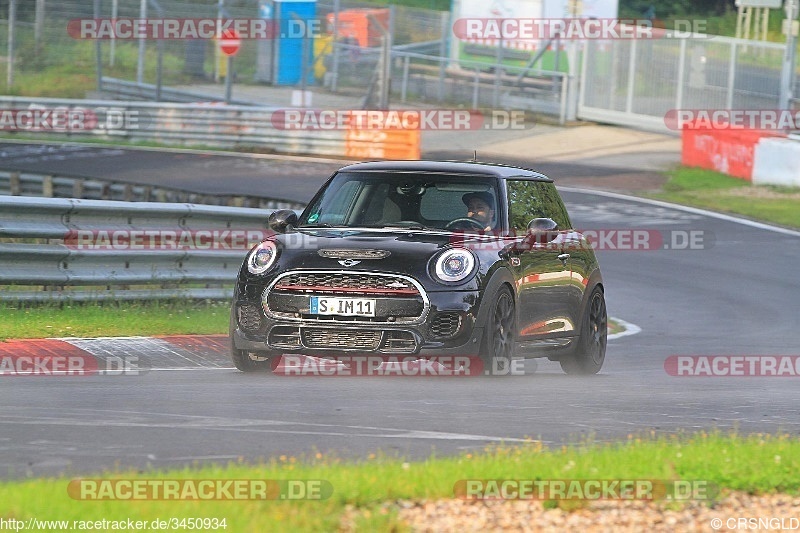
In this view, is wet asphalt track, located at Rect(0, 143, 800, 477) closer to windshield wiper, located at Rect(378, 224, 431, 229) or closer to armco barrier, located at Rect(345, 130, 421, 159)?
windshield wiper, located at Rect(378, 224, 431, 229)

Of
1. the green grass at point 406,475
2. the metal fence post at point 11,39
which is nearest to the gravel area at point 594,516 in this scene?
the green grass at point 406,475

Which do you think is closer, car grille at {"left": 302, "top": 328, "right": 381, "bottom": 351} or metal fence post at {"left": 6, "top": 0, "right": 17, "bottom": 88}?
car grille at {"left": 302, "top": 328, "right": 381, "bottom": 351}

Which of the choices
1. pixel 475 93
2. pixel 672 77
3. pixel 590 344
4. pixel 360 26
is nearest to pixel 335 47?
pixel 360 26

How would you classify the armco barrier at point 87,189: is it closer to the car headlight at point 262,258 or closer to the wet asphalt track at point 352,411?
the wet asphalt track at point 352,411

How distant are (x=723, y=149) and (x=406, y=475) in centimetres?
2565

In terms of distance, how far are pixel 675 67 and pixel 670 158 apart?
12.8 feet

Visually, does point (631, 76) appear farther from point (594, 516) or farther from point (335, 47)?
point (594, 516)

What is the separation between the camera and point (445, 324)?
32.6ft

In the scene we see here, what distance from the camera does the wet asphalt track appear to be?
717 centimetres

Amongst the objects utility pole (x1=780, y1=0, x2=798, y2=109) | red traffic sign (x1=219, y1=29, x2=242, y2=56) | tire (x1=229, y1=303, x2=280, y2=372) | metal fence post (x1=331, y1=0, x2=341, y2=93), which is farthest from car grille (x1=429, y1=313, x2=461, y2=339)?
metal fence post (x1=331, y1=0, x2=341, y2=93)

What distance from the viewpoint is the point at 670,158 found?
34.0m

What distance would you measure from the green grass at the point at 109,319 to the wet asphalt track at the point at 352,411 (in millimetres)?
1735

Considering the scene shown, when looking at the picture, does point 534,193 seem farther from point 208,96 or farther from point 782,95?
point 208,96

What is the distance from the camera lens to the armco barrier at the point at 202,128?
110 ft
